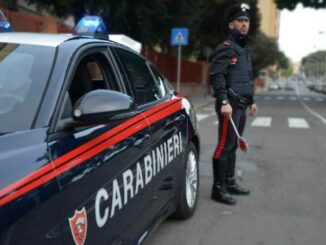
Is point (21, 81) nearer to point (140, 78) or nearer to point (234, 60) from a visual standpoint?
point (140, 78)

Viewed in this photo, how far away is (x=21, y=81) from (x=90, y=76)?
0.63 meters

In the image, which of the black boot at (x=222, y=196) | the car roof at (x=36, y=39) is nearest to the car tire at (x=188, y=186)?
the black boot at (x=222, y=196)

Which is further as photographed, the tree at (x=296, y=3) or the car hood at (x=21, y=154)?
the tree at (x=296, y=3)

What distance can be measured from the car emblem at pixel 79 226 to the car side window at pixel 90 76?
24.0 inches

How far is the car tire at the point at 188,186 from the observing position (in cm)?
443

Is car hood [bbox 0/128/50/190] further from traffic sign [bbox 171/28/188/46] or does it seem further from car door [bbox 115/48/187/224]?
traffic sign [bbox 171/28/188/46]

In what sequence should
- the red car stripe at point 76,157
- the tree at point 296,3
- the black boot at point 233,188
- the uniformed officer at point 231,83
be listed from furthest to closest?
the tree at point 296,3, the black boot at point 233,188, the uniformed officer at point 231,83, the red car stripe at point 76,157

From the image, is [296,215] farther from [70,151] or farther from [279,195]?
[70,151]

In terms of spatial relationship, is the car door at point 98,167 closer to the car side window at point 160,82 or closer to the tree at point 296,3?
the car side window at point 160,82

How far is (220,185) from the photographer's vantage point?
5359mm

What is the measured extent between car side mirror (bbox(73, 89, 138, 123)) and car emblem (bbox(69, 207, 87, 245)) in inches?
16.6

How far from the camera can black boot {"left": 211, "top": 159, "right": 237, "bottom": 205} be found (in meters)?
5.25

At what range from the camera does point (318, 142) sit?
34.0ft

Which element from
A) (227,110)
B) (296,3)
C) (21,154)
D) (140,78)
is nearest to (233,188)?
(227,110)
